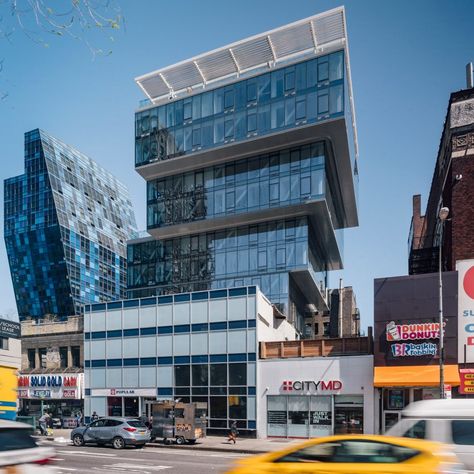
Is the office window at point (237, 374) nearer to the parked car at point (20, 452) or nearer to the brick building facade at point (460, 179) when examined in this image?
the brick building facade at point (460, 179)

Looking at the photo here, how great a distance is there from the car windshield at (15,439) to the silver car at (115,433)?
18.1 m

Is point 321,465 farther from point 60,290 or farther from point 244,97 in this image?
point 60,290

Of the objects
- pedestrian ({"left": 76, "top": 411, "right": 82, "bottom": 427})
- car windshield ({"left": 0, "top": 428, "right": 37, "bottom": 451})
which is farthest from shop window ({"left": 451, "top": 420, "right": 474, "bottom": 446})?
pedestrian ({"left": 76, "top": 411, "right": 82, "bottom": 427})

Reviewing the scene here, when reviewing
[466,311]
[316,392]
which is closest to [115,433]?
[316,392]

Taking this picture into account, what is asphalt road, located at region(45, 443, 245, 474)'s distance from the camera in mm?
18250

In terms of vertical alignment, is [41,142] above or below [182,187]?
above

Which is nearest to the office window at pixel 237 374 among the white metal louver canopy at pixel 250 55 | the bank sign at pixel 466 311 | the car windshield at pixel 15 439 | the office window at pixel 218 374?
the office window at pixel 218 374

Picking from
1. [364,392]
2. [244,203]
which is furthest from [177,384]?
[244,203]

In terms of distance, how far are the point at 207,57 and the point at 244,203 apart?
1619 centimetres

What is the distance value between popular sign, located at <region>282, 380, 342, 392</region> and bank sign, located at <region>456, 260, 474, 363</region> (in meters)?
7.05

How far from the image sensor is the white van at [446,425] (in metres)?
11.0

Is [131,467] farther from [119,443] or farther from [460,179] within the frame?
[460,179]

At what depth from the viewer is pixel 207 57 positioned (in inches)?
2251

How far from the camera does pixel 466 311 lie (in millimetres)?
28953
